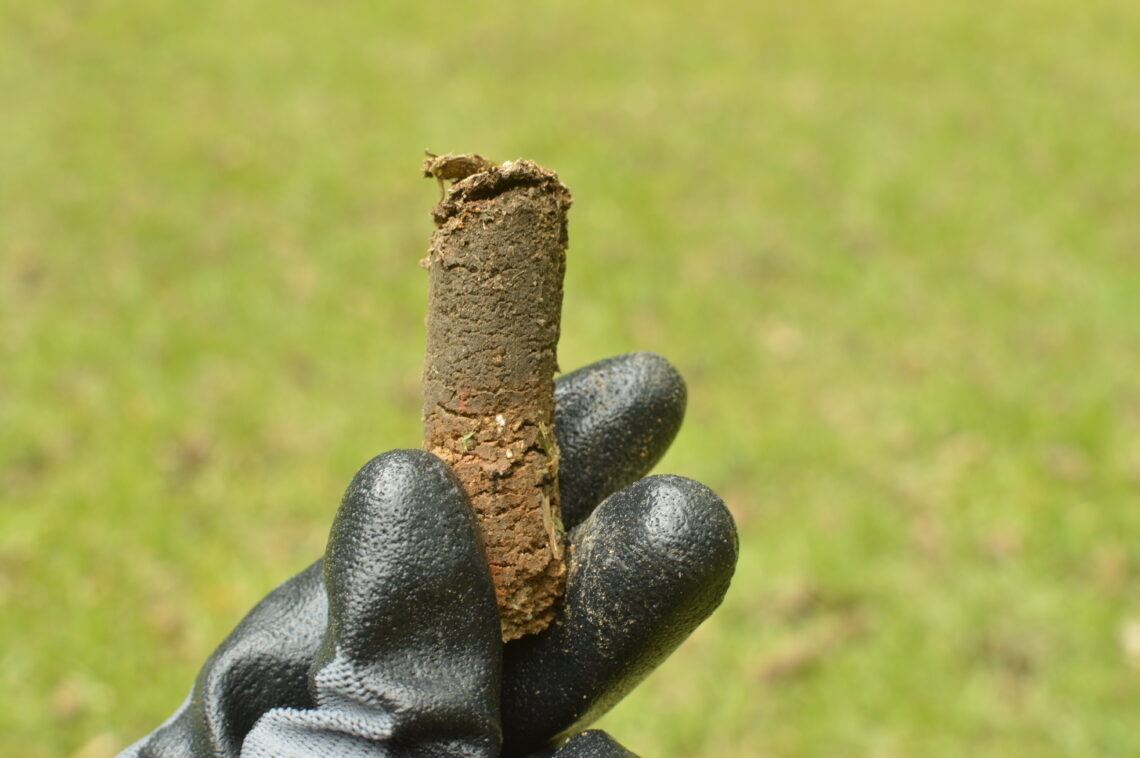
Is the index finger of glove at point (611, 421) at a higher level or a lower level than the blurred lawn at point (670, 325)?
lower

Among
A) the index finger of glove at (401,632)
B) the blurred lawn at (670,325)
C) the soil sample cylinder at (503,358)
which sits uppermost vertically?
the blurred lawn at (670,325)

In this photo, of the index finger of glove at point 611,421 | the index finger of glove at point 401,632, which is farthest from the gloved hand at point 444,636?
the index finger of glove at point 611,421

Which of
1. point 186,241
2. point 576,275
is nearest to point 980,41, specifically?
point 576,275

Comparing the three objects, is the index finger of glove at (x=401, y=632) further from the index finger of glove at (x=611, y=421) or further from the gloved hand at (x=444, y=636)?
the index finger of glove at (x=611, y=421)

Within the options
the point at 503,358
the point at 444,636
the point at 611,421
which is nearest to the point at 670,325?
the point at 611,421

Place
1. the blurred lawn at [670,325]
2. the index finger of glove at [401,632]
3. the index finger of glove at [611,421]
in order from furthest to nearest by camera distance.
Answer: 1. the blurred lawn at [670,325]
2. the index finger of glove at [611,421]
3. the index finger of glove at [401,632]

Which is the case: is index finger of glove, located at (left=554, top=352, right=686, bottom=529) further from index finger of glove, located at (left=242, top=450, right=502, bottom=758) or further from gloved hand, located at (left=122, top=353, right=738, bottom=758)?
index finger of glove, located at (left=242, top=450, right=502, bottom=758)

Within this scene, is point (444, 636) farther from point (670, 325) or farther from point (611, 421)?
point (670, 325)
